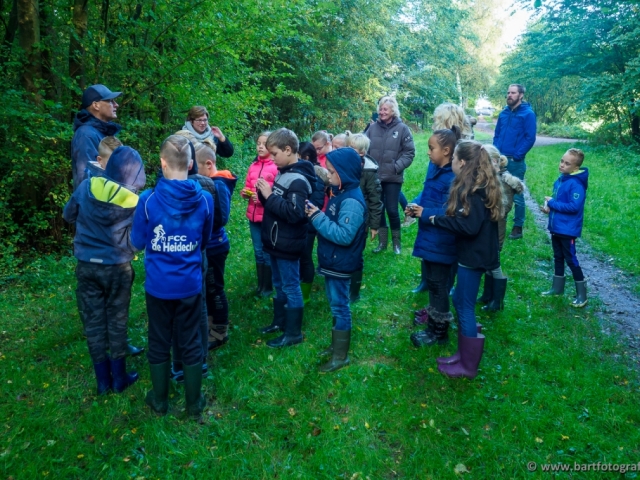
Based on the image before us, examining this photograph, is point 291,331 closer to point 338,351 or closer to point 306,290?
point 338,351

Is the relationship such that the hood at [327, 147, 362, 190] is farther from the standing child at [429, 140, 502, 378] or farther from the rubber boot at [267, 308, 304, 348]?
the rubber boot at [267, 308, 304, 348]

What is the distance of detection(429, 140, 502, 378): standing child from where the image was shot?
12.7ft

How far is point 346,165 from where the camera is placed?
3.97 m

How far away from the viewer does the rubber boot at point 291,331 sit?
4605 millimetres

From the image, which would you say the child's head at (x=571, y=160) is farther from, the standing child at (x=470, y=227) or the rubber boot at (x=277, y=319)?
the rubber boot at (x=277, y=319)

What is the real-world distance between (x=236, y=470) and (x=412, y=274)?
3936 millimetres

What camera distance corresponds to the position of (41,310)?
566 cm

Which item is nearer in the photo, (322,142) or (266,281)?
(266,281)

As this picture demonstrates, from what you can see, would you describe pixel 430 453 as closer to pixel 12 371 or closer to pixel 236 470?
pixel 236 470

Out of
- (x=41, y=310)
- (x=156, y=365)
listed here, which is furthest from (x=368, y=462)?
(x=41, y=310)

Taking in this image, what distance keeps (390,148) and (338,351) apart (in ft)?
11.9

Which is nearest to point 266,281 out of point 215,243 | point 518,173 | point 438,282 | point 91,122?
point 215,243

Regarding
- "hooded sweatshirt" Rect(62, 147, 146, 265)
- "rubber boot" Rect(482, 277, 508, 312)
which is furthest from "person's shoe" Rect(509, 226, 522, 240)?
"hooded sweatshirt" Rect(62, 147, 146, 265)

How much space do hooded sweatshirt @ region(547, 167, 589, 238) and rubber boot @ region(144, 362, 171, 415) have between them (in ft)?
14.9
